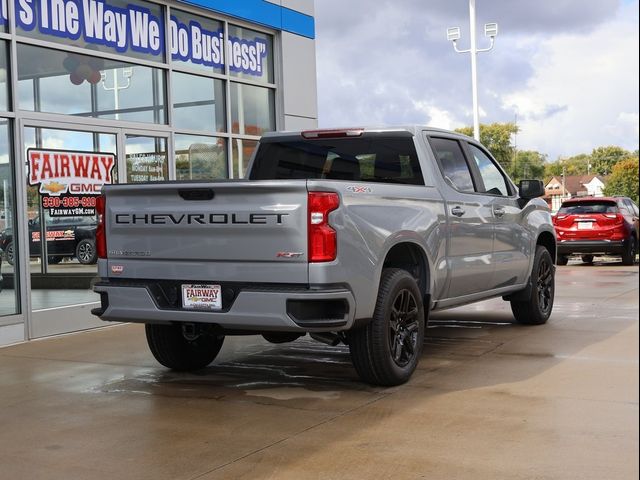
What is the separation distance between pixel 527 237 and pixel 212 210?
4076 millimetres

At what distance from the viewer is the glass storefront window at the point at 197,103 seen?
11.2 meters

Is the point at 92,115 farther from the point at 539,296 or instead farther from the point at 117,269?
the point at 539,296

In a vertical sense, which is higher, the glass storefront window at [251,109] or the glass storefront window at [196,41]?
the glass storefront window at [196,41]

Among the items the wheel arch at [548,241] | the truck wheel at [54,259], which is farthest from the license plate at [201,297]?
the wheel arch at [548,241]

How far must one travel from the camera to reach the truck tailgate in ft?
17.4

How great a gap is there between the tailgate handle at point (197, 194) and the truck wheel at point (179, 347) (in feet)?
4.32

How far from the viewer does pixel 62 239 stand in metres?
9.43

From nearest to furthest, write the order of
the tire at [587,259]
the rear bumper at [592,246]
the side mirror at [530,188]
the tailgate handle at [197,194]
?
the tailgate handle at [197,194]
the side mirror at [530,188]
the rear bumper at [592,246]
the tire at [587,259]

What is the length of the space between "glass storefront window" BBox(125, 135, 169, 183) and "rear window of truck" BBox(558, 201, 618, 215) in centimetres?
1069

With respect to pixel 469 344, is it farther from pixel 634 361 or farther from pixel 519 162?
pixel 519 162

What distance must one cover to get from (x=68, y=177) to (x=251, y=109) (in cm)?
404

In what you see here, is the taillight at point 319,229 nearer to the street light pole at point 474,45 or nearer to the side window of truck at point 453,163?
the side window of truck at point 453,163

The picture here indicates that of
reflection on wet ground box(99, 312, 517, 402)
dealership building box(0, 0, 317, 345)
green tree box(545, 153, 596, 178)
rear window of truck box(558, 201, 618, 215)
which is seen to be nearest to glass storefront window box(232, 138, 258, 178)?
dealership building box(0, 0, 317, 345)

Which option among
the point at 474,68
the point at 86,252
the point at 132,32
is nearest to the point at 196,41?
the point at 132,32
